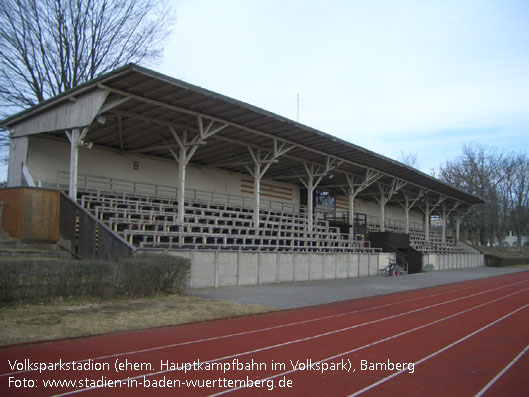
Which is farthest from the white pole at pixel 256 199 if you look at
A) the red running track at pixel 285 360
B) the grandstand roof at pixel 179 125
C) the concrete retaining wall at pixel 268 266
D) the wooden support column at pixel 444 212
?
the wooden support column at pixel 444 212

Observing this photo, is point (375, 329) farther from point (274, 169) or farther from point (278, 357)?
point (274, 169)

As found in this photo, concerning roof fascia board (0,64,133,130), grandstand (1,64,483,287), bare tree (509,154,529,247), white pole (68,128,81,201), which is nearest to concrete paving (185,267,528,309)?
grandstand (1,64,483,287)

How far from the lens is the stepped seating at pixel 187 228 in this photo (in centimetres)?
1719

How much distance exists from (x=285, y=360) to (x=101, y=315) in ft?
15.3

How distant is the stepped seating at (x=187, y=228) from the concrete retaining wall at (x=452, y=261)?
25.6 ft

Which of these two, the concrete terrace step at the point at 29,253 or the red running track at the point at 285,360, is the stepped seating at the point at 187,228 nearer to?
the concrete terrace step at the point at 29,253

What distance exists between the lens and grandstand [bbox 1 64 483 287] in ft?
55.4

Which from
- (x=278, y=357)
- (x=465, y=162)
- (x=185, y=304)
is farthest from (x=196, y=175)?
(x=465, y=162)

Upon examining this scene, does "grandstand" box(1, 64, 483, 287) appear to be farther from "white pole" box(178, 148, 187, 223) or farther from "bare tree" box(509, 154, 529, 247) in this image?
"bare tree" box(509, 154, 529, 247)

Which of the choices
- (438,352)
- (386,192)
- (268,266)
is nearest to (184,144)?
(268,266)

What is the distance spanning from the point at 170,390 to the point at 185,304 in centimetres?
683

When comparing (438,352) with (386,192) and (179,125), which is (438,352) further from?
(386,192)

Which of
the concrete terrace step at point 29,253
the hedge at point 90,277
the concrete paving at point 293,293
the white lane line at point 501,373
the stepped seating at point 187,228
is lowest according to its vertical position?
the concrete paving at point 293,293

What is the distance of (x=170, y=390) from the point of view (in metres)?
5.55
